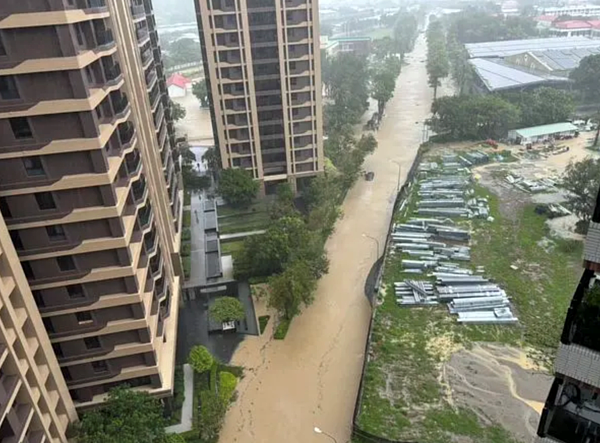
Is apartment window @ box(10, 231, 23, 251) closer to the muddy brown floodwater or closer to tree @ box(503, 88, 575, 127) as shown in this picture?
the muddy brown floodwater

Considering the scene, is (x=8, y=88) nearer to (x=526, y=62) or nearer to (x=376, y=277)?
(x=376, y=277)

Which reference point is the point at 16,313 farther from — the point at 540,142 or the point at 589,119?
the point at 589,119

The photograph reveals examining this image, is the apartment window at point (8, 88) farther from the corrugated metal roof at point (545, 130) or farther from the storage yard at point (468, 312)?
the corrugated metal roof at point (545, 130)

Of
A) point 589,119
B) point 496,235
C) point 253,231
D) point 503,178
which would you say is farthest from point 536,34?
point 253,231

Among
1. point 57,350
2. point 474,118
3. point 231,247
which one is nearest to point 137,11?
point 231,247

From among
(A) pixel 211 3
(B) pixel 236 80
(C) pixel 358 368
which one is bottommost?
(C) pixel 358 368
